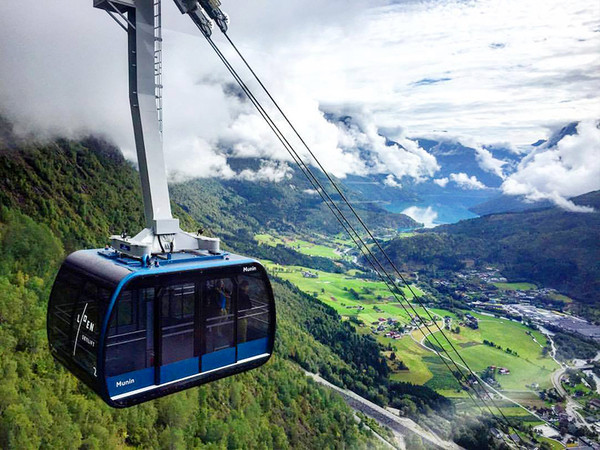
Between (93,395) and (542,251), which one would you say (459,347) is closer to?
(93,395)

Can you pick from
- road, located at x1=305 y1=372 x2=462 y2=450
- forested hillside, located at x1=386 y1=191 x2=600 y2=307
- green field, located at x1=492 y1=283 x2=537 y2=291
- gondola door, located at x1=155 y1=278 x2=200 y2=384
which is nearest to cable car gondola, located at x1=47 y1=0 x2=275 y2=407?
gondola door, located at x1=155 y1=278 x2=200 y2=384

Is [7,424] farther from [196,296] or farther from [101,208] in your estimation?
[101,208]

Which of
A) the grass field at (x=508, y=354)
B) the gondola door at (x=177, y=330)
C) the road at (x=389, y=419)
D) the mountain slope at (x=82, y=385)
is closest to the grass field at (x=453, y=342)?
the grass field at (x=508, y=354)

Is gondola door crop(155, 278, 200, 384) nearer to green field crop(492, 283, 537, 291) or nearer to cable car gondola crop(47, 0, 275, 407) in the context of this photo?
cable car gondola crop(47, 0, 275, 407)

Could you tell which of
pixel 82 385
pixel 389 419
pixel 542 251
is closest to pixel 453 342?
pixel 389 419

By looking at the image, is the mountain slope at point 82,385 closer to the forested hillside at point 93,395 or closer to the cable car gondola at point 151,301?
the forested hillside at point 93,395

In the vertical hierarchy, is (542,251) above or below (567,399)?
above

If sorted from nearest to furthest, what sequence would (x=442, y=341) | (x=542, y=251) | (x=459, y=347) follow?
(x=459, y=347)
(x=442, y=341)
(x=542, y=251)
